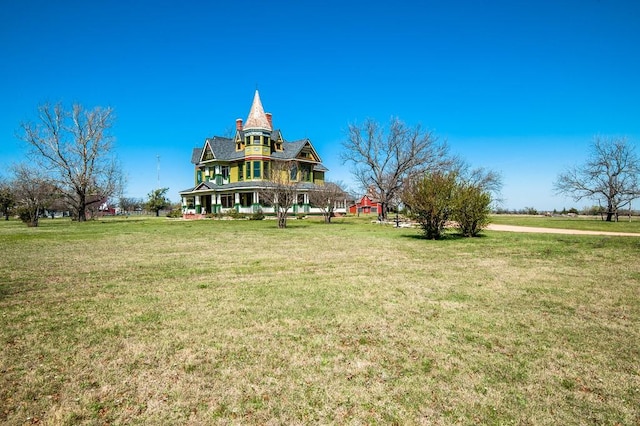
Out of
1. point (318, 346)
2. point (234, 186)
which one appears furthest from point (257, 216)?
point (318, 346)

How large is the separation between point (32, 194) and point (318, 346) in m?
37.6

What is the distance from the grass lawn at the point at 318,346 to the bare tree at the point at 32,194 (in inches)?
1009

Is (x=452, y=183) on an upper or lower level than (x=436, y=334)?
upper

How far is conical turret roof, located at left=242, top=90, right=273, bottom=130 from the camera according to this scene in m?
39.8

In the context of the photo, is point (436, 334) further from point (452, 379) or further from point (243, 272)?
point (243, 272)

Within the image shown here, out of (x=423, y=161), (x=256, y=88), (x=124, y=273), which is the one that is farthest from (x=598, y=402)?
(x=256, y=88)

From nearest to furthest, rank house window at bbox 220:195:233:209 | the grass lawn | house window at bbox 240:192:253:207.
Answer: the grass lawn, house window at bbox 240:192:253:207, house window at bbox 220:195:233:209

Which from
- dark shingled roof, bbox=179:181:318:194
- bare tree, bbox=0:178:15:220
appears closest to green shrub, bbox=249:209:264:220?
dark shingled roof, bbox=179:181:318:194

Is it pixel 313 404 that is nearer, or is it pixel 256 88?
pixel 313 404

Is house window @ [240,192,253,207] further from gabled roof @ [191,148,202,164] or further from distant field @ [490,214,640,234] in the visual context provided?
distant field @ [490,214,640,234]

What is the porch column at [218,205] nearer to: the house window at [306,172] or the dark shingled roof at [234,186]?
the dark shingled roof at [234,186]

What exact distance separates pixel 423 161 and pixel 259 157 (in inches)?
700

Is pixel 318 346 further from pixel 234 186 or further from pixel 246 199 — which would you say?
pixel 246 199

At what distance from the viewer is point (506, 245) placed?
14.2 m
